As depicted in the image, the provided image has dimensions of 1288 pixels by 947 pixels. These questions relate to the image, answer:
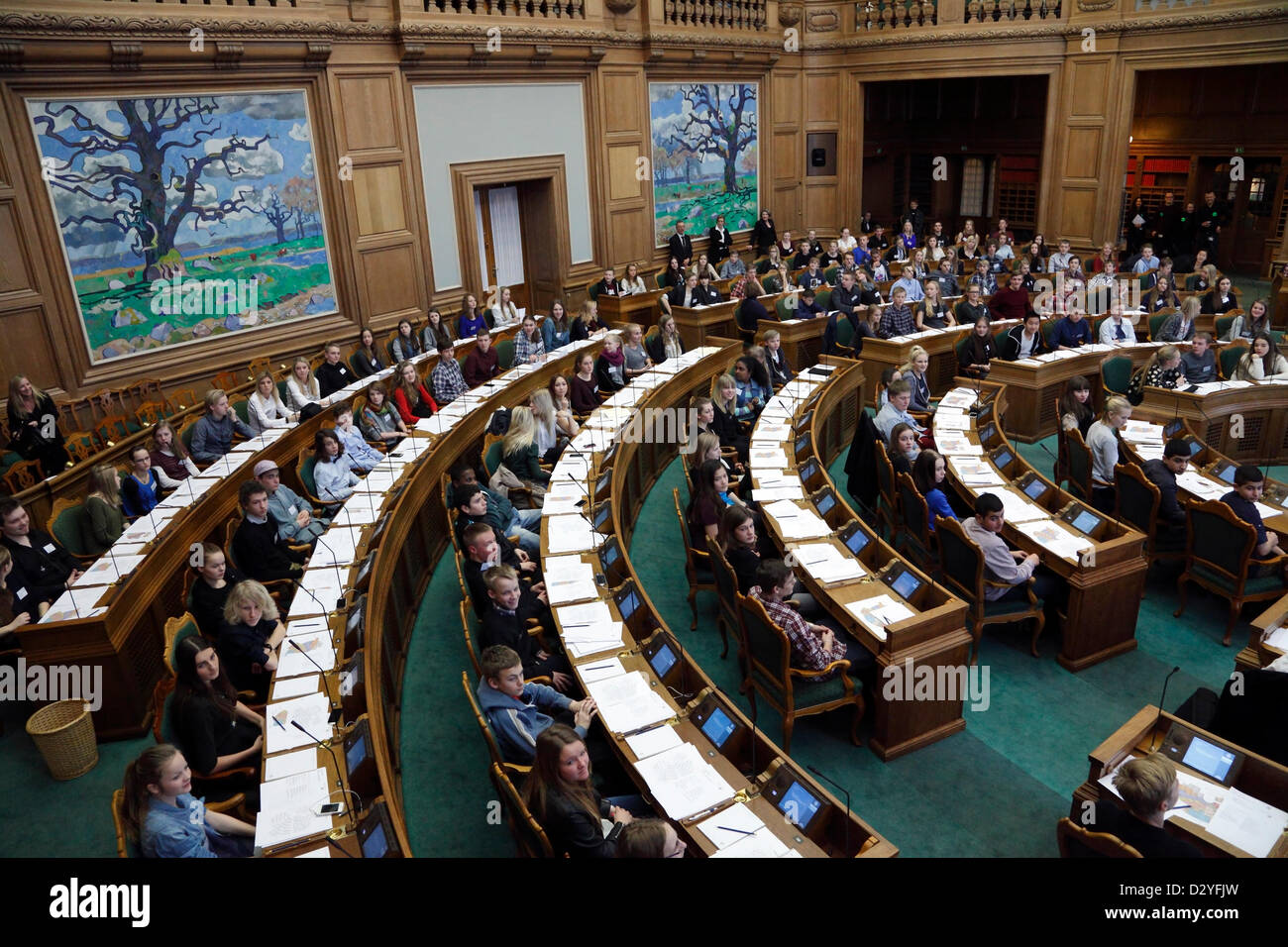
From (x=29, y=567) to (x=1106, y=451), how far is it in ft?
25.6

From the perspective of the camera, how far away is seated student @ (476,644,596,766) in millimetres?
3938

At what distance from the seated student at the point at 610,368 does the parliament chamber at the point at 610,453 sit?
1.08 feet

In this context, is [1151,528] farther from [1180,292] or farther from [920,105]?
[920,105]

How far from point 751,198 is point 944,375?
291 inches

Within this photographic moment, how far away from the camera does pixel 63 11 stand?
8086mm

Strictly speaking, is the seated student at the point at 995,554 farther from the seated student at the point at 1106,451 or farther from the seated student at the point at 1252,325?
the seated student at the point at 1252,325

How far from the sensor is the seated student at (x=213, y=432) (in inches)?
300

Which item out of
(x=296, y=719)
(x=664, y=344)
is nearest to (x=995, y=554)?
(x=296, y=719)

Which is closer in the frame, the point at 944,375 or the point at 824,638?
the point at 824,638

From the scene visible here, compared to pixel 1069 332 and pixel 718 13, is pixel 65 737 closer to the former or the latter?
pixel 1069 332

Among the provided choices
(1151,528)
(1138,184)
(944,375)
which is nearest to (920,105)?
(1138,184)

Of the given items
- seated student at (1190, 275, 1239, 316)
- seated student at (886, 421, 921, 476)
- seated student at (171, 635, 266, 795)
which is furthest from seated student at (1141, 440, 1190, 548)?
seated student at (171, 635, 266, 795)

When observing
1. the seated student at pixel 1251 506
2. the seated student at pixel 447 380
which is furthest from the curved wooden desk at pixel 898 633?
the seated student at pixel 447 380
